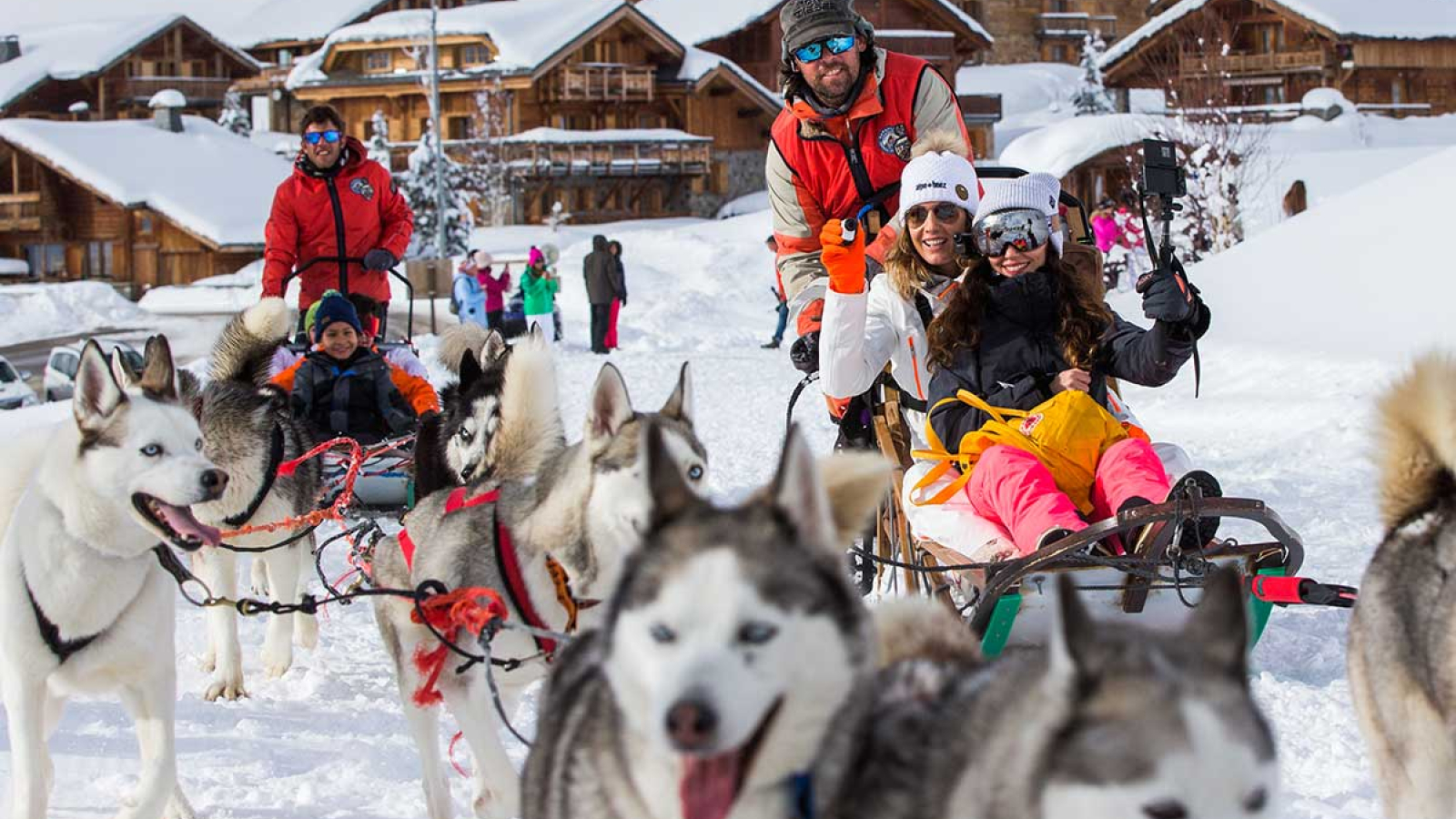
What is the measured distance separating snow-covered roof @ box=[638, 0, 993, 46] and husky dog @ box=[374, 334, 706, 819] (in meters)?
40.1

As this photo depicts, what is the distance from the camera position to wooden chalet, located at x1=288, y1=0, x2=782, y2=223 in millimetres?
40156

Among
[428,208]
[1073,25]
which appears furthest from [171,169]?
[1073,25]

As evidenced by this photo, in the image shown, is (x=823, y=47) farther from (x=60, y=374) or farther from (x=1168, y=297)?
(x=60, y=374)

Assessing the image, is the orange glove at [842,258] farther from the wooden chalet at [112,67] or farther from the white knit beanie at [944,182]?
the wooden chalet at [112,67]

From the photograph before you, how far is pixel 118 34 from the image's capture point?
45531 millimetres

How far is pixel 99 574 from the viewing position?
3.32m

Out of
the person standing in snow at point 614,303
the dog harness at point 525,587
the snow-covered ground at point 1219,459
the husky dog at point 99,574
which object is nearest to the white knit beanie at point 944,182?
the snow-covered ground at point 1219,459

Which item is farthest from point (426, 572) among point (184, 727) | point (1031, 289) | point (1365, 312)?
point (1365, 312)

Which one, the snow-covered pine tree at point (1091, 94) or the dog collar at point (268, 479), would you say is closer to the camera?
the dog collar at point (268, 479)

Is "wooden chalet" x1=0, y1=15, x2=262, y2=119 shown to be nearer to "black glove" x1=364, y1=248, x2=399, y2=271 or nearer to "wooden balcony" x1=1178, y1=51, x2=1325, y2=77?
"wooden balcony" x1=1178, y1=51, x2=1325, y2=77

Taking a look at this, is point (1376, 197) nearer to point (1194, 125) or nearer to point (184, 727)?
point (1194, 125)

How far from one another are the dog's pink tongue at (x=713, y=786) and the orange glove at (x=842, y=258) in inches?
101

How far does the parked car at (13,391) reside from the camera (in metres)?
16.3

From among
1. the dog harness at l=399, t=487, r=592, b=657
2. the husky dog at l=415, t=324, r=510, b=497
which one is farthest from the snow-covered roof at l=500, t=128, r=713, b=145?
the dog harness at l=399, t=487, r=592, b=657
